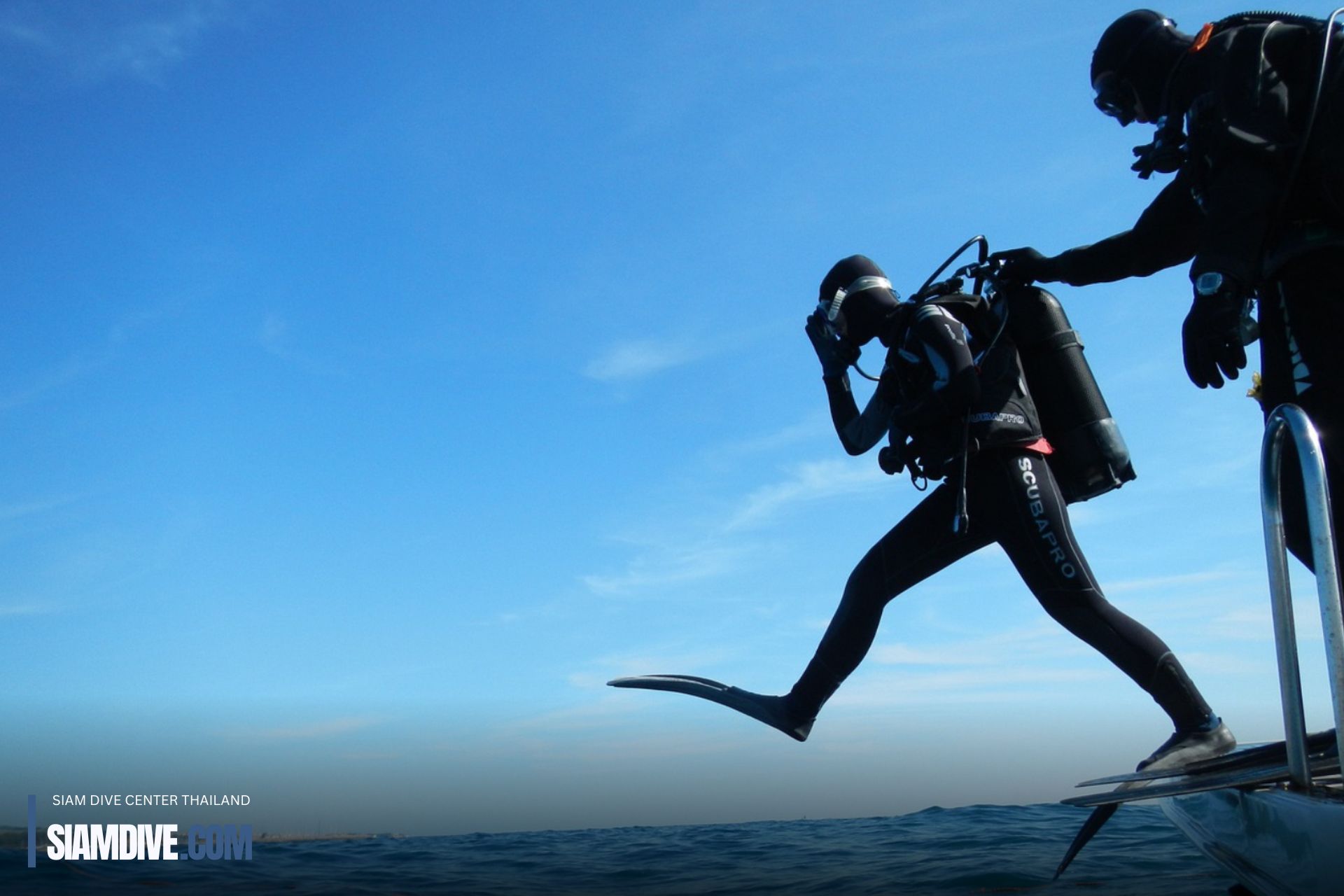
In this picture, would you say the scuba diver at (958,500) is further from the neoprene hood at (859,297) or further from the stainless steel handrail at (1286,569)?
the stainless steel handrail at (1286,569)

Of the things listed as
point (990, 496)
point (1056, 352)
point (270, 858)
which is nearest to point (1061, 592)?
point (990, 496)

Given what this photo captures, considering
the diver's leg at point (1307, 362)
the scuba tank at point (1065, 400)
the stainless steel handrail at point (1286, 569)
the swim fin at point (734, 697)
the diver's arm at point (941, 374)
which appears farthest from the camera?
the swim fin at point (734, 697)

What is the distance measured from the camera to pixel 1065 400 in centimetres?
374

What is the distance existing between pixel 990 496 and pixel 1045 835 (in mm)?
3958

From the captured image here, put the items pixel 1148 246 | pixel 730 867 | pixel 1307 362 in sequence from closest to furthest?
pixel 1307 362 < pixel 1148 246 < pixel 730 867

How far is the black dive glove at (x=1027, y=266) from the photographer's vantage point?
142 inches

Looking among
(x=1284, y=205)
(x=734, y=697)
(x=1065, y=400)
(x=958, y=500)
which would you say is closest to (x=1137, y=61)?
(x=1284, y=205)

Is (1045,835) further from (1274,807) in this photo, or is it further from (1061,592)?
(1274,807)

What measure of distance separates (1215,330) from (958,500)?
1316 millimetres

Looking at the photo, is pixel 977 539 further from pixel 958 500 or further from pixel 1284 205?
pixel 1284 205

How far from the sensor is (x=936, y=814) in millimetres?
10031

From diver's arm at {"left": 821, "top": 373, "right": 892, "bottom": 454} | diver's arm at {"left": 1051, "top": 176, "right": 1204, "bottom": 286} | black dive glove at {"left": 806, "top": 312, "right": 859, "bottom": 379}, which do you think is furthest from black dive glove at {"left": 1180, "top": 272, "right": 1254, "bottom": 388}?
black dive glove at {"left": 806, "top": 312, "right": 859, "bottom": 379}

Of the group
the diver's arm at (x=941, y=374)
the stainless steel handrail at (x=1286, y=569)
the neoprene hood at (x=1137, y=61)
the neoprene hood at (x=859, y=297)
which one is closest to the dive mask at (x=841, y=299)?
the neoprene hood at (x=859, y=297)

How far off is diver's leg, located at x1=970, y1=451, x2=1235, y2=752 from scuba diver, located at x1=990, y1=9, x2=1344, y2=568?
76 centimetres
